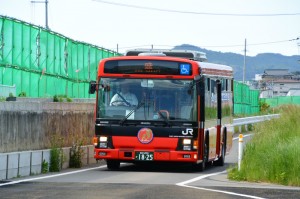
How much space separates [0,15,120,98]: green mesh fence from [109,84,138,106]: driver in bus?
15.3 ft

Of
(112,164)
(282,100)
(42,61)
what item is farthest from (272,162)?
(282,100)

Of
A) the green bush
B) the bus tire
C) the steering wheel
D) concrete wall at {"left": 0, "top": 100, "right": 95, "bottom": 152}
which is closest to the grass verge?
the steering wheel

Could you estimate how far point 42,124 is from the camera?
2622 centimetres

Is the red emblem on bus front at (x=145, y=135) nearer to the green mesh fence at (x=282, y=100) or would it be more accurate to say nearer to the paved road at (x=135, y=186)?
the paved road at (x=135, y=186)

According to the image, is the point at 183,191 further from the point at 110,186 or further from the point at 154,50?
the point at 154,50

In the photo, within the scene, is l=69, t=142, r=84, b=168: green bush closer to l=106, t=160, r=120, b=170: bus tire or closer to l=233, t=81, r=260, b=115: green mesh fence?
l=106, t=160, r=120, b=170: bus tire

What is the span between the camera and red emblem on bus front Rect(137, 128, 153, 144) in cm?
2597

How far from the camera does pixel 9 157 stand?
22422mm

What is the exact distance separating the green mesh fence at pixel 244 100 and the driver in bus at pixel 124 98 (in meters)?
49.3

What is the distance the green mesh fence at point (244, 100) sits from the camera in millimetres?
78438

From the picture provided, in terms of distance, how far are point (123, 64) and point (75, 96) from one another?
1168 cm

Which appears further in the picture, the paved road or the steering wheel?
the steering wheel

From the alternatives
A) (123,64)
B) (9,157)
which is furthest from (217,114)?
(9,157)

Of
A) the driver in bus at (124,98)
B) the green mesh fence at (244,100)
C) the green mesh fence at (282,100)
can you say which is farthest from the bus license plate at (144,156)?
the green mesh fence at (282,100)
